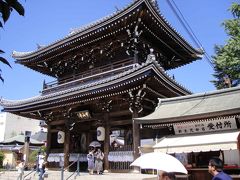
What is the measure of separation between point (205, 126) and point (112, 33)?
8.19 metres

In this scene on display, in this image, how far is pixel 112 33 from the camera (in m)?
17.2

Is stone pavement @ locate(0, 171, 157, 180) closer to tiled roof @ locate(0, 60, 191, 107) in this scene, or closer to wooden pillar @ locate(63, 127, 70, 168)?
wooden pillar @ locate(63, 127, 70, 168)

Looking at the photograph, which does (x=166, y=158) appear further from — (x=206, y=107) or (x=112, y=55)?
(x=112, y=55)

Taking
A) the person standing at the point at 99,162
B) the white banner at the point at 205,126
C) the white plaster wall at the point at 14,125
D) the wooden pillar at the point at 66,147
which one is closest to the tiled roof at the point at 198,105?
the white banner at the point at 205,126

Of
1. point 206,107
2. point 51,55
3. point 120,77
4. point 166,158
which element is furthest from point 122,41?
point 166,158

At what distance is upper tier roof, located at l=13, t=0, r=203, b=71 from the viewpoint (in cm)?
1575


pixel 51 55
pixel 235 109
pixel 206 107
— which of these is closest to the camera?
pixel 235 109

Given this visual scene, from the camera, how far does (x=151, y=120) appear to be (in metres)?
12.7

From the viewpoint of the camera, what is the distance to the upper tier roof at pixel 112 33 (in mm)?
15750

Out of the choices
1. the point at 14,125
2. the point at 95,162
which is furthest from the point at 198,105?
the point at 14,125

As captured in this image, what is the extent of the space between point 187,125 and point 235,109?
242 cm

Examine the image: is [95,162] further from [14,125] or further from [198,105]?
[14,125]

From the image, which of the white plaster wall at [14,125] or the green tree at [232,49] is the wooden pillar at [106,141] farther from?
the white plaster wall at [14,125]

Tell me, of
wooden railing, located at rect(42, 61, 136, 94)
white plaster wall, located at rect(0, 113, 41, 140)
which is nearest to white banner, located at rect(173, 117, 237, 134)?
wooden railing, located at rect(42, 61, 136, 94)
